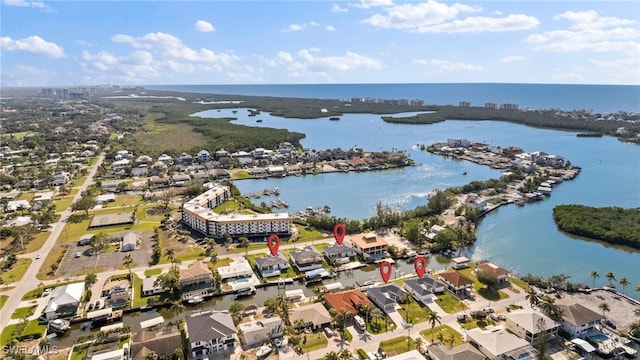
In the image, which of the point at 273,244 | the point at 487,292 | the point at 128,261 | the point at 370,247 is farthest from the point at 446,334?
the point at 128,261

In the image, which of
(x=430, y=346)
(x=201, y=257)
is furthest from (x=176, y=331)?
(x=430, y=346)

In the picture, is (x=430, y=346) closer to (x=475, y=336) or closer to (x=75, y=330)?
(x=475, y=336)

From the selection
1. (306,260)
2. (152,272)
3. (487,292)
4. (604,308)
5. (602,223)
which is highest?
(602,223)

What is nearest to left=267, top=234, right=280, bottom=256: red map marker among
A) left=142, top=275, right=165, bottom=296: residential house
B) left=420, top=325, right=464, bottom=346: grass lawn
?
left=142, top=275, right=165, bottom=296: residential house

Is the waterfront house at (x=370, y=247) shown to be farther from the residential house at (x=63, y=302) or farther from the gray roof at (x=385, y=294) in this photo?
the residential house at (x=63, y=302)

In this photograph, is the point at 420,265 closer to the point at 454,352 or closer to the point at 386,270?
the point at 386,270

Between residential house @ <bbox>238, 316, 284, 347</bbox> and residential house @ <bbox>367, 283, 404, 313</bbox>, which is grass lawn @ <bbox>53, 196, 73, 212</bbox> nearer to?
residential house @ <bbox>238, 316, 284, 347</bbox>

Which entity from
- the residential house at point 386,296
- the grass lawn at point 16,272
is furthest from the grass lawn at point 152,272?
the residential house at point 386,296
